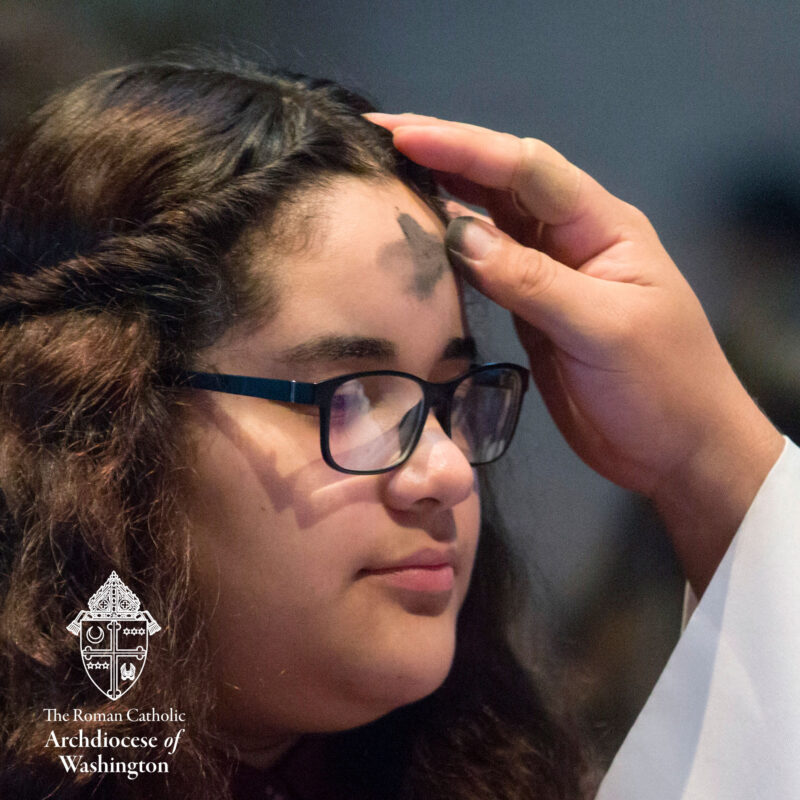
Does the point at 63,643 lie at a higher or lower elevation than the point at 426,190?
lower

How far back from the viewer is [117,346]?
74 centimetres

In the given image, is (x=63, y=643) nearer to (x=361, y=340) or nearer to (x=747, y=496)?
(x=361, y=340)

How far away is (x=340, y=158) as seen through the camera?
0.83m

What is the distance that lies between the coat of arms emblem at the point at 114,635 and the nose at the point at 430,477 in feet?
0.80

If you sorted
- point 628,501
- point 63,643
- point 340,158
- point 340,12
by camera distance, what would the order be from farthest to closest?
1. point 628,501
2. point 340,12
3. point 340,158
4. point 63,643

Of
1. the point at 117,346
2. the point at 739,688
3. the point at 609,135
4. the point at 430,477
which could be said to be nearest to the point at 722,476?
the point at 739,688

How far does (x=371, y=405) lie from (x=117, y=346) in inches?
9.1

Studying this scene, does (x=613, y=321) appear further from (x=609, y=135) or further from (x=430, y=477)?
(x=609, y=135)

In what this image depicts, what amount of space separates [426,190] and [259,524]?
0.40 meters

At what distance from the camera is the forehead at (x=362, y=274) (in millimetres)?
749

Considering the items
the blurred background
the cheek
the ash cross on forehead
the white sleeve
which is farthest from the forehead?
the white sleeve

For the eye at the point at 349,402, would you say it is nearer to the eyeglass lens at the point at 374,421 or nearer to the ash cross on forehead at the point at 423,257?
the eyeglass lens at the point at 374,421

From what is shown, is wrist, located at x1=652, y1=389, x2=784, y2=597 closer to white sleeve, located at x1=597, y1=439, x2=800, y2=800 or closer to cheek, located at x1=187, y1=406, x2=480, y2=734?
white sleeve, located at x1=597, y1=439, x2=800, y2=800

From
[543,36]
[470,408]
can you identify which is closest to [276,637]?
[470,408]
